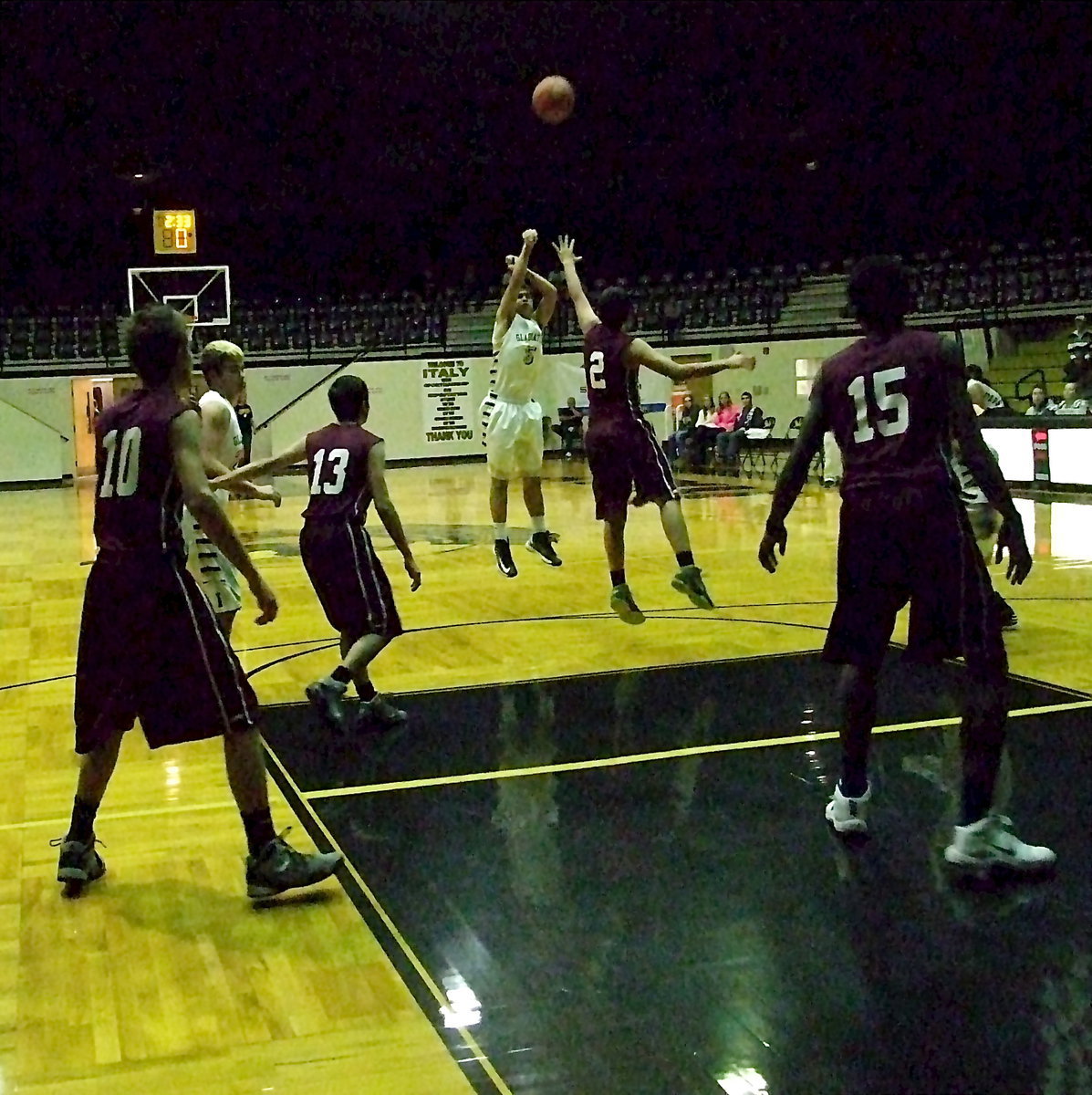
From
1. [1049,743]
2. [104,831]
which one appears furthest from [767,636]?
[104,831]

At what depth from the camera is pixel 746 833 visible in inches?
159

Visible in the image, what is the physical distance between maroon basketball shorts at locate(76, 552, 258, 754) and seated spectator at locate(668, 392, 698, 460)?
1901 cm

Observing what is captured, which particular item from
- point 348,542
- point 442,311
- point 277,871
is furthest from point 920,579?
point 442,311

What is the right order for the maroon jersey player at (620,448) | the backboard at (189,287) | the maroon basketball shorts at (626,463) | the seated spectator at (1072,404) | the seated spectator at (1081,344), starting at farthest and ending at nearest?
the backboard at (189,287), the seated spectator at (1081,344), the seated spectator at (1072,404), the maroon basketball shorts at (626,463), the maroon jersey player at (620,448)

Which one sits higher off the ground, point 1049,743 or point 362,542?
point 362,542

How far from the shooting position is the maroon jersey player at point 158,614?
3613mm

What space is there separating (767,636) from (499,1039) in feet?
15.1

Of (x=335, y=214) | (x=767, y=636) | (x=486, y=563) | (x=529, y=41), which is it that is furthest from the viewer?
(x=335, y=214)

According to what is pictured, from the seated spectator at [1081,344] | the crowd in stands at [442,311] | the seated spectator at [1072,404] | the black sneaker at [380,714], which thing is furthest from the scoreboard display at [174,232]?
the black sneaker at [380,714]

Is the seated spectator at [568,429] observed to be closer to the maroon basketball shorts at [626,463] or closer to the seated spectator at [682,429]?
the seated spectator at [682,429]

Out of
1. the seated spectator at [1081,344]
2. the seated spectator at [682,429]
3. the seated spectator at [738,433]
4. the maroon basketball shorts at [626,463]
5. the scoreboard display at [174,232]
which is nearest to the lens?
the maroon basketball shorts at [626,463]

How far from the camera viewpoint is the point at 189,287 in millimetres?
23422

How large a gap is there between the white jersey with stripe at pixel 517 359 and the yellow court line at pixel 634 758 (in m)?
3.87

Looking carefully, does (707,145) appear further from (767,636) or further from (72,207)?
(767,636)
